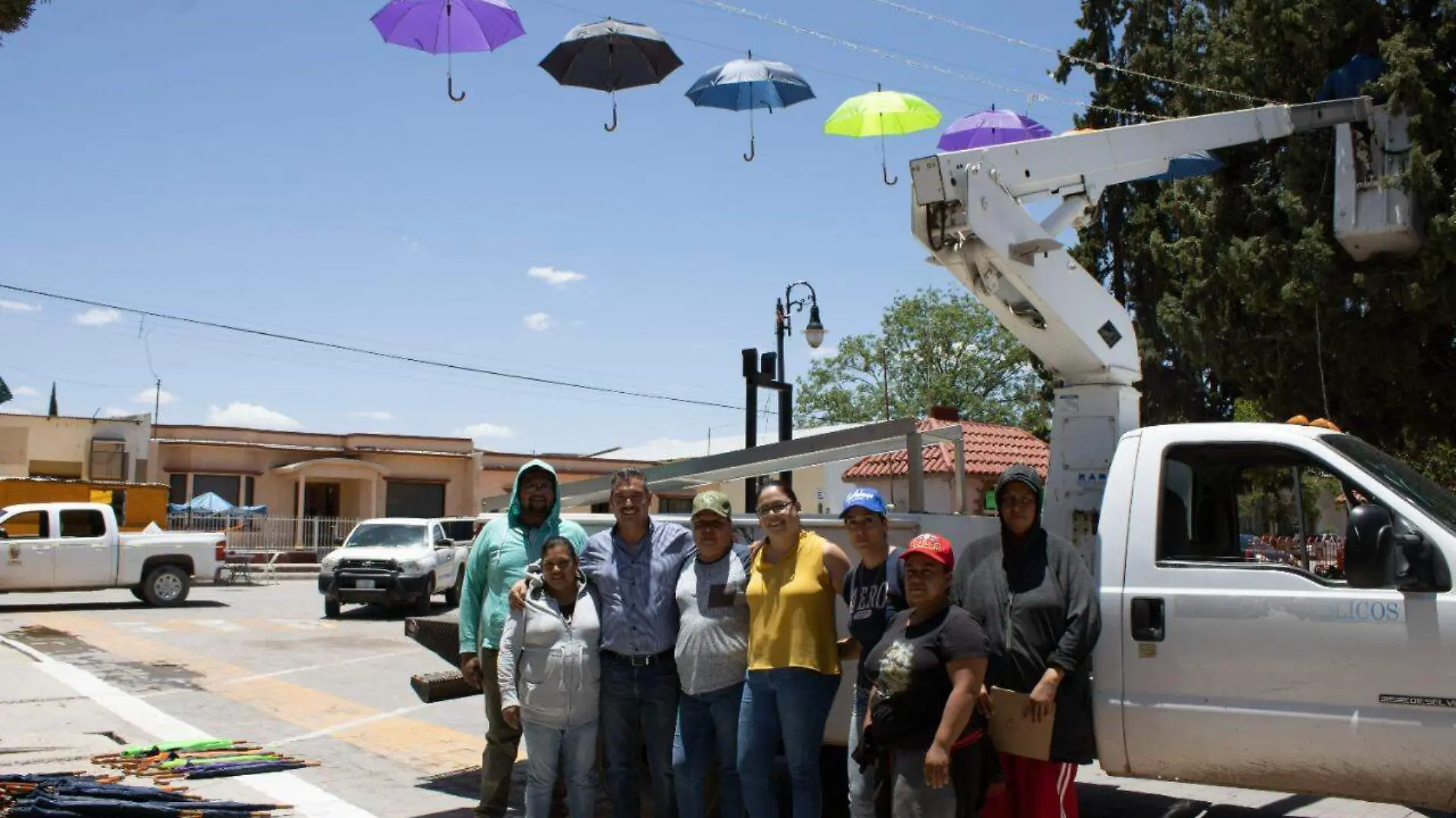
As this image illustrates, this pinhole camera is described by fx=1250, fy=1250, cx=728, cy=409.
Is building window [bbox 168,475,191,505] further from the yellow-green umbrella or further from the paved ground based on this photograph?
the yellow-green umbrella

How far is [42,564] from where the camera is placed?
2041 cm

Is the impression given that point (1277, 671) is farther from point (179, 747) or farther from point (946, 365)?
point (946, 365)

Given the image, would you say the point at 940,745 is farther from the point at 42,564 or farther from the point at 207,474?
the point at 207,474

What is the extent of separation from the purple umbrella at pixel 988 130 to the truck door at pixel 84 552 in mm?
15829

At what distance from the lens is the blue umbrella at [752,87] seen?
13.2 m

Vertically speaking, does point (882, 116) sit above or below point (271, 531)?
above

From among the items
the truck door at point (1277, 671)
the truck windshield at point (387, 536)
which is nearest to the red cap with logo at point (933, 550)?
the truck door at point (1277, 671)

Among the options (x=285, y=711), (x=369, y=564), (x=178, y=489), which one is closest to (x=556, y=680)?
(x=285, y=711)

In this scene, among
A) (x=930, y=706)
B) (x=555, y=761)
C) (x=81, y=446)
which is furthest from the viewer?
(x=81, y=446)

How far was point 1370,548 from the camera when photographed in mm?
4742

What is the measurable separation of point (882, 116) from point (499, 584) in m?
8.01

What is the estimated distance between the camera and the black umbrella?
1209 centimetres

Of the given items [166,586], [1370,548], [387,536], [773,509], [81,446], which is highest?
[81,446]

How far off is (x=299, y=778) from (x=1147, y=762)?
16.9 feet
